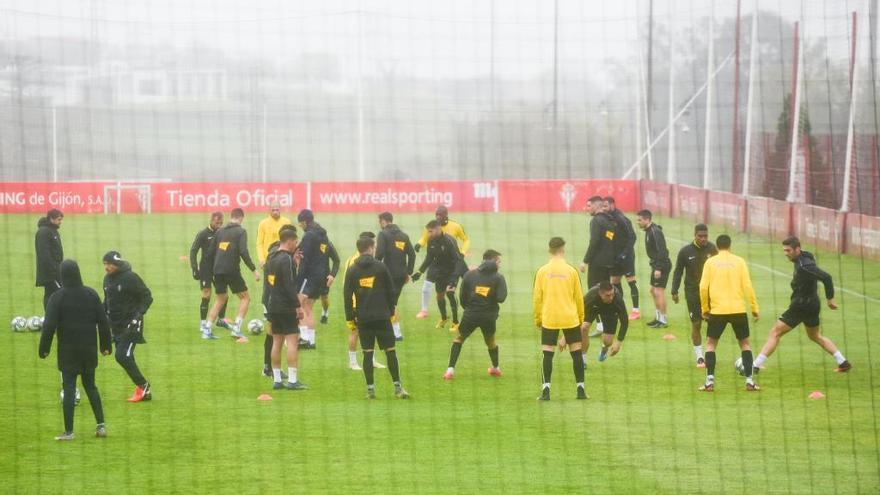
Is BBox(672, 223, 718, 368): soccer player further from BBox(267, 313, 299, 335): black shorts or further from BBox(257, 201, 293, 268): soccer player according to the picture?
BBox(257, 201, 293, 268): soccer player

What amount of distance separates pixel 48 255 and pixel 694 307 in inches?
362

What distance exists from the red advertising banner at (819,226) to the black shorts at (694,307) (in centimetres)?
1538

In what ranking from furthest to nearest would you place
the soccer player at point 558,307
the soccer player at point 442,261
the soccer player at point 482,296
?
the soccer player at point 442,261, the soccer player at point 482,296, the soccer player at point 558,307

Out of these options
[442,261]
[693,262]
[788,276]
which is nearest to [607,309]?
[693,262]

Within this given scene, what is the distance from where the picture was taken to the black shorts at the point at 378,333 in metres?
14.0

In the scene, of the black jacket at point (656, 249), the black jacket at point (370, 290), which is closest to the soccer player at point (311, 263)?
the black jacket at point (370, 290)

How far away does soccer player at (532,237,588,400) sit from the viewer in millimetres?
13898

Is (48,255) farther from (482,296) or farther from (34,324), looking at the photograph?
(482,296)

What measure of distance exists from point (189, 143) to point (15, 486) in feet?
160

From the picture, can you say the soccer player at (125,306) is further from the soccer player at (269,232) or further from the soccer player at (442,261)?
the soccer player at (442,261)

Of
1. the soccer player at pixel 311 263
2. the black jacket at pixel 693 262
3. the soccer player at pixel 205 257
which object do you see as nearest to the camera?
the black jacket at pixel 693 262

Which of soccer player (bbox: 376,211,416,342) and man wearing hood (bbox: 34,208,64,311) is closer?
man wearing hood (bbox: 34,208,64,311)

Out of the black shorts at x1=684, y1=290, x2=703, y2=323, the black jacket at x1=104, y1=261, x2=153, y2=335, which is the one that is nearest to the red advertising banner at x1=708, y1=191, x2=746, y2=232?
the black shorts at x1=684, y1=290, x2=703, y2=323

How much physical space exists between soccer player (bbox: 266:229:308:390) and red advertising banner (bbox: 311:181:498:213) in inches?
1284
